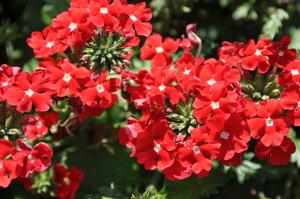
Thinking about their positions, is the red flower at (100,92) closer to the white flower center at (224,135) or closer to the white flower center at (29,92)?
the white flower center at (29,92)

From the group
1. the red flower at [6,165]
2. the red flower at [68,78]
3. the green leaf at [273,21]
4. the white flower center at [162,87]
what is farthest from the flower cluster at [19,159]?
the green leaf at [273,21]

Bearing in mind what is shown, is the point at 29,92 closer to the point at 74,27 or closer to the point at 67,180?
the point at 74,27

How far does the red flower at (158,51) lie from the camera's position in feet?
12.8

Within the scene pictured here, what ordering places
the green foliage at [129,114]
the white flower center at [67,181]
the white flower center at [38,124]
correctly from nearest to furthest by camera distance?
the white flower center at [38,124] < the white flower center at [67,181] < the green foliage at [129,114]

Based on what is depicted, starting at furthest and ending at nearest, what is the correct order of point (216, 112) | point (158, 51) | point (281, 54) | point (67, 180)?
point (67, 180) → point (158, 51) → point (281, 54) → point (216, 112)

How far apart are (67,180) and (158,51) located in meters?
1.03

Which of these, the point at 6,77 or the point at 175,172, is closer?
the point at 175,172

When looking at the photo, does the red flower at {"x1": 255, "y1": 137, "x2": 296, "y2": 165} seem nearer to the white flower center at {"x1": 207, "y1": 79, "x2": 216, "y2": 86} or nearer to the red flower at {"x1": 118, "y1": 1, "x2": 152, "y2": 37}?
the white flower center at {"x1": 207, "y1": 79, "x2": 216, "y2": 86}

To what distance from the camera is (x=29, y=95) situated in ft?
11.2

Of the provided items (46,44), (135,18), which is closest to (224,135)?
(135,18)

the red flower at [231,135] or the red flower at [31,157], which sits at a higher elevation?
the red flower at [231,135]

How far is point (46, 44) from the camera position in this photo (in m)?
3.74

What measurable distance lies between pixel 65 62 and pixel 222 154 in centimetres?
103

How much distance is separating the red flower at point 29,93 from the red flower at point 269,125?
1.13 meters
